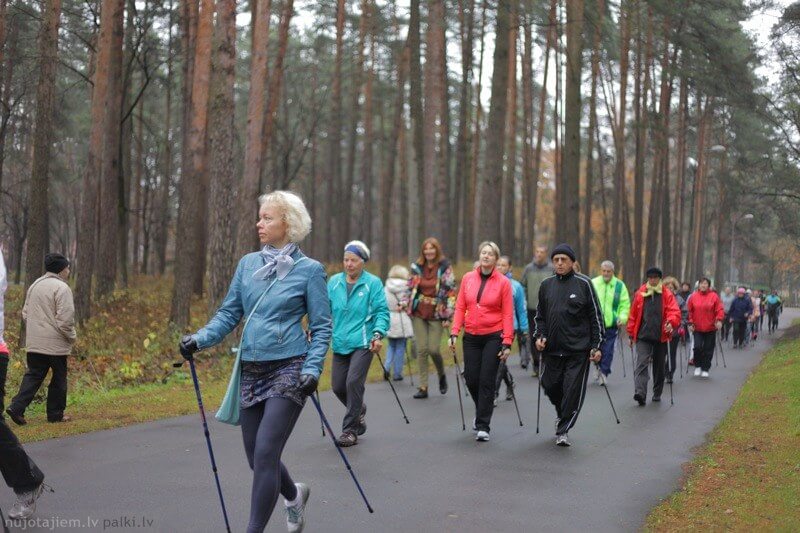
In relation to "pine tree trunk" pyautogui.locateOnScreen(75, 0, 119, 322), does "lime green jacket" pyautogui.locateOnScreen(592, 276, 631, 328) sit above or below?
below

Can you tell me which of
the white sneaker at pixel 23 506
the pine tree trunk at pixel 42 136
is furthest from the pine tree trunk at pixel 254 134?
the white sneaker at pixel 23 506

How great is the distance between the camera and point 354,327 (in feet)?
30.8

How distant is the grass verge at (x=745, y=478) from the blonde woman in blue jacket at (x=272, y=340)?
9.01 ft

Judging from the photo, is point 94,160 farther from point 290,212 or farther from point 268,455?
point 268,455

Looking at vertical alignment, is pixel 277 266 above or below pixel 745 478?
above

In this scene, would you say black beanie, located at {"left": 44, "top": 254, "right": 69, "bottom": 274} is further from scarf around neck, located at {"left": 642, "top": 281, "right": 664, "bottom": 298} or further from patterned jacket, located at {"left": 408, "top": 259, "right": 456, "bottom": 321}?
scarf around neck, located at {"left": 642, "top": 281, "right": 664, "bottom": 298}

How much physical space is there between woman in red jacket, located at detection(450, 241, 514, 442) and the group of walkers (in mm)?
13

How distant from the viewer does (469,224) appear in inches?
1563

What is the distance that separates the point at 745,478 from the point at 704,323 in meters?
11.0

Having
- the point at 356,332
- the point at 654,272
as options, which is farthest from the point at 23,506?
the point at 654,272

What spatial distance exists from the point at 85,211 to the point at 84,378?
716 cm

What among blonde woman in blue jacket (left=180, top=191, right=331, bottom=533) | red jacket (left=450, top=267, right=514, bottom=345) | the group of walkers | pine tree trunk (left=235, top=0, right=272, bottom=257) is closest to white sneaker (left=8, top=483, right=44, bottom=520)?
the group of walkers

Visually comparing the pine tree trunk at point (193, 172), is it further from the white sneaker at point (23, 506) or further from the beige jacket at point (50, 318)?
the white sneaker at point (23, 506)

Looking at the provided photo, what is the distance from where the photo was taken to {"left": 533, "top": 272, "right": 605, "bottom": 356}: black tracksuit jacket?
966 cm
